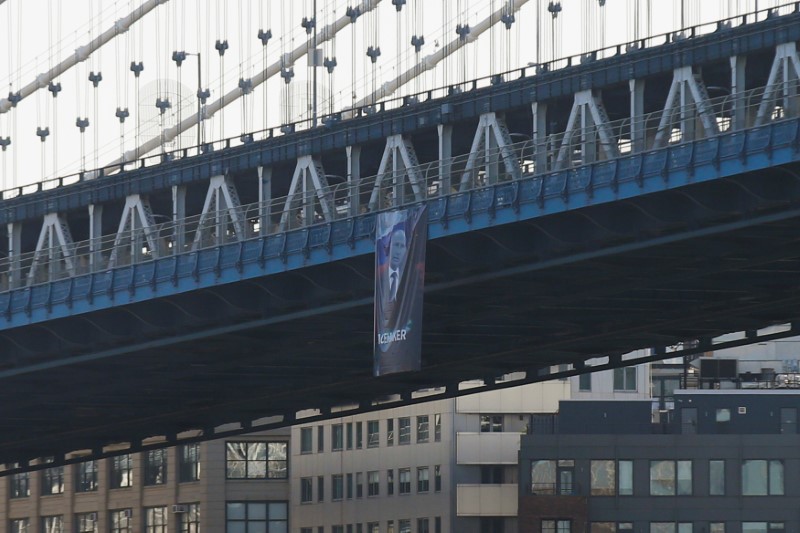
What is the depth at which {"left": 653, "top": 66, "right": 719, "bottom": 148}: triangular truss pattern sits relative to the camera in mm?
80750

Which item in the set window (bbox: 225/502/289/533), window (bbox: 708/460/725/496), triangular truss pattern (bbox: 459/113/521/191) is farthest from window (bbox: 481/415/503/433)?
triangular truss pattern (bbox: 459/113/521/191)

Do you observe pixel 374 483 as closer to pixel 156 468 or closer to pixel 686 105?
pixel 156 468

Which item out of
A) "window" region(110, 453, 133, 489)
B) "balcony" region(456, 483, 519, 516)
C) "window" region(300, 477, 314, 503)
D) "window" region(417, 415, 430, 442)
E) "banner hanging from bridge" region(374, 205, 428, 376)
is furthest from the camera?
"window" region(110, 453, 133, 489)

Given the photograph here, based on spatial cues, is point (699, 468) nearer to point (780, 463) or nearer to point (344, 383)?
point (780, 463)

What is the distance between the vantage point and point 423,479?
146m

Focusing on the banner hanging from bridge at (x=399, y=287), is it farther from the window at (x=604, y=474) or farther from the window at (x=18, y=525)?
the window at (x=18, y=525)

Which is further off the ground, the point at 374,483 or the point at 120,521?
the point at 374,483

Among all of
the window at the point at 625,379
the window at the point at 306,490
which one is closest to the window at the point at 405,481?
the window at the point at 306,490

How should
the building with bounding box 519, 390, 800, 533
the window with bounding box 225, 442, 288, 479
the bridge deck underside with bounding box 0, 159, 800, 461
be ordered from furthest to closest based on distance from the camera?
the window with bounding box 225, 442, 288, 479 → the building with bounding box 519, 390, 800, 533 → the bridge deck underside with bounding box 0, 159, 800, 461

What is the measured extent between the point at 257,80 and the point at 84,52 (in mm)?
11159

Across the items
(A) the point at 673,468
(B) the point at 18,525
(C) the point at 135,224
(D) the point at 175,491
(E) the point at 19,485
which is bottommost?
(B) the point at 18,525

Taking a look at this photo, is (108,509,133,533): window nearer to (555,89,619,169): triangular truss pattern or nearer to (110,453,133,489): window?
(110,453,133,489): window

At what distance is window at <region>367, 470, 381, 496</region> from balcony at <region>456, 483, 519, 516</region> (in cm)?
816

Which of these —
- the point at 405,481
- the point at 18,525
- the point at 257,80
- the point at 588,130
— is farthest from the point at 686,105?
the point at 18,525
